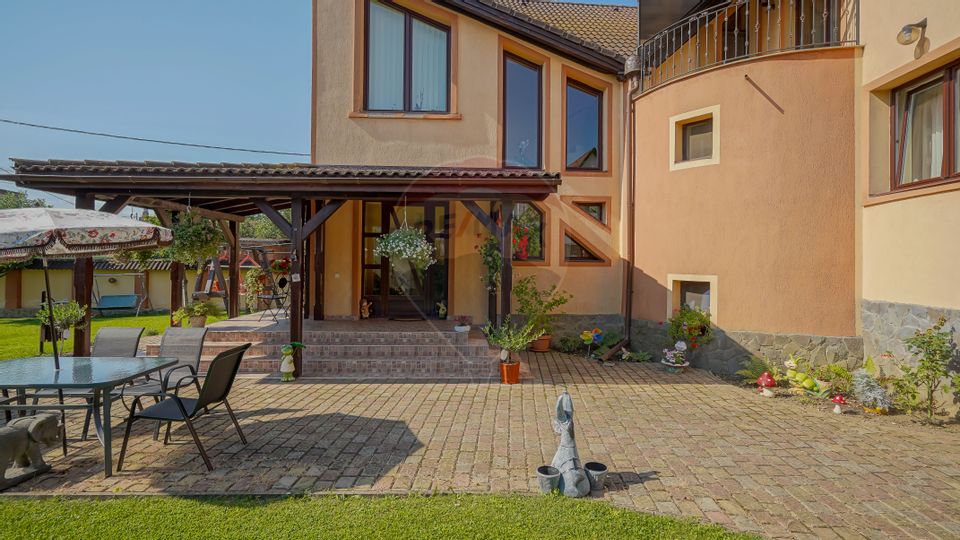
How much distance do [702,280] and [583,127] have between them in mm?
4430

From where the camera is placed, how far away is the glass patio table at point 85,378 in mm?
4051

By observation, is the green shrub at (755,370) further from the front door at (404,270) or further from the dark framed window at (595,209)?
the front door at (404,270)

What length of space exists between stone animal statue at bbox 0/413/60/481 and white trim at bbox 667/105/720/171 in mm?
9191

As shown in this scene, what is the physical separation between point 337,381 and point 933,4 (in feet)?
30.8

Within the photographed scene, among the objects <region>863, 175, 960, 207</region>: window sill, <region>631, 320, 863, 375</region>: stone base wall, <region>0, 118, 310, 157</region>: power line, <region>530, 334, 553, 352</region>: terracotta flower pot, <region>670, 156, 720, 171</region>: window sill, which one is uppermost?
<region>0, 118, 310, 157</region>: power line

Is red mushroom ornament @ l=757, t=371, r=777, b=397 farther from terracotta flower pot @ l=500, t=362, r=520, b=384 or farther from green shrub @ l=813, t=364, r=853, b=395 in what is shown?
terracotta flower pot @ l=500, t=362, r=520, b=384

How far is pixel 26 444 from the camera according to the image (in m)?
3.99

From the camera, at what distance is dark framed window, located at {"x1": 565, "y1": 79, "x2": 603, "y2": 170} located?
1078cm

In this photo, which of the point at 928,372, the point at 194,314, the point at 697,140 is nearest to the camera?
the point at 928,372

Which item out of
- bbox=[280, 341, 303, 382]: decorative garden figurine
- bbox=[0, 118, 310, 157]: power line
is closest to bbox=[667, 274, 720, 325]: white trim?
bbox=[280, 341, 303, 382]: decorative garden figurine

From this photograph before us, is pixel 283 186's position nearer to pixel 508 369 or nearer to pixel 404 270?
pixel 404 270

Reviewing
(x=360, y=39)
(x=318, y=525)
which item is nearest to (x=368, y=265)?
(x=360, y=39)

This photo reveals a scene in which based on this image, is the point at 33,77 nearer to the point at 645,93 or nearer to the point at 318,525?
the point at 645,93

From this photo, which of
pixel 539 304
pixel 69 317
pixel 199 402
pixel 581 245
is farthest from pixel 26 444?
pixel 581 245
